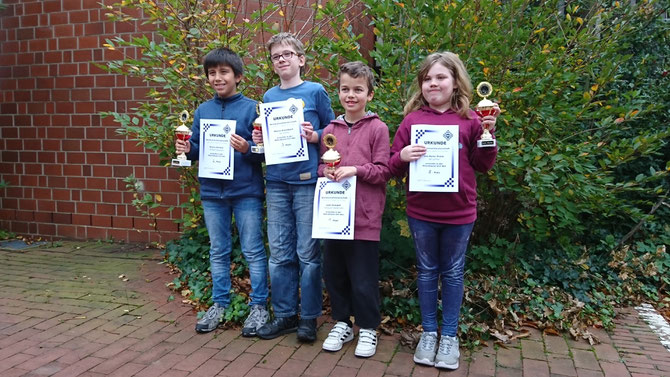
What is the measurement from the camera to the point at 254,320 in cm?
382

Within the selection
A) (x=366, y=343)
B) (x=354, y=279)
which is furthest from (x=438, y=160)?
(x=366, y=343)

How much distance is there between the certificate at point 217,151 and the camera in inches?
147

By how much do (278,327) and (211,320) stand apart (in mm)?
485

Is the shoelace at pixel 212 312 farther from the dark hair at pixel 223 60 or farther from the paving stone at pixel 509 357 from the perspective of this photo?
the paving stone at pixel 509 357

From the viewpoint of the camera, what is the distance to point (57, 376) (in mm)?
3199

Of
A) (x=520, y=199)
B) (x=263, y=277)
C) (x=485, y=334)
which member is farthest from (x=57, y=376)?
(x=520, y=199)

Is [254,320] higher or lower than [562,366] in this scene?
higher

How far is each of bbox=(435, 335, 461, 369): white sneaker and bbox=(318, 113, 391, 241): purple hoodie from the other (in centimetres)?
74

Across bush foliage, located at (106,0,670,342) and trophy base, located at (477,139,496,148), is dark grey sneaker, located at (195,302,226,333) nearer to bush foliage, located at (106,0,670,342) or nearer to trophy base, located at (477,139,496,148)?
bush foliage, located at (106,0,670,342)

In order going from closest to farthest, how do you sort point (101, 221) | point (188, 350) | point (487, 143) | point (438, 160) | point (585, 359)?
point (487, 143) → point (438, 160) → point (585, 359) → point (188, 350) → point (101, 221)

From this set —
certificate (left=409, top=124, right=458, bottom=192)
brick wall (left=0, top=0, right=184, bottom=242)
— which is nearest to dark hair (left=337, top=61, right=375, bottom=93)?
certificate (left=409, top=124, right=458, bottom=192)

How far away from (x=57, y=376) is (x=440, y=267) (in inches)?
90.3

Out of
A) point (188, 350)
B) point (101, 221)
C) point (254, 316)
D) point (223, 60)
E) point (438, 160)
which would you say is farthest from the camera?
point (101, 221)

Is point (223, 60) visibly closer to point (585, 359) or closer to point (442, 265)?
point (442, 265)
